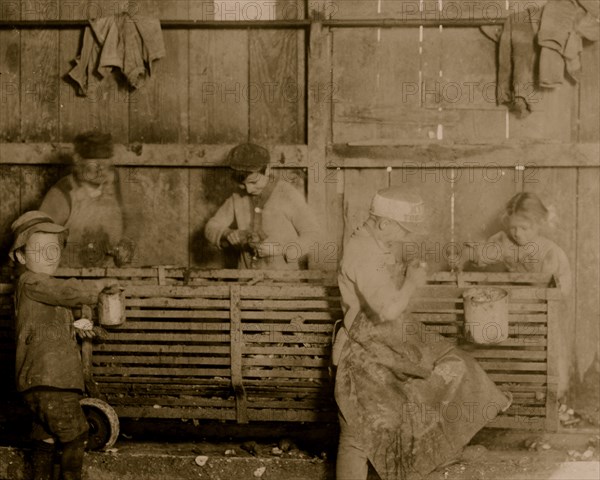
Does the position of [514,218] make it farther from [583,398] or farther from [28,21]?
[28,21]

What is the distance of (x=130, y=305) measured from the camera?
535 centimetres

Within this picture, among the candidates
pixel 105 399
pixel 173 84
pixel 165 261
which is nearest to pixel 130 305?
pixel 105 399

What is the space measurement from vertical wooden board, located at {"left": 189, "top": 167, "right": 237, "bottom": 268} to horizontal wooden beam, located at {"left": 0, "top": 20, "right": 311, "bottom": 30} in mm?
1163

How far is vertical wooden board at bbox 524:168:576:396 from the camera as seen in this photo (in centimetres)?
695

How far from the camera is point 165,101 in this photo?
23.6ft

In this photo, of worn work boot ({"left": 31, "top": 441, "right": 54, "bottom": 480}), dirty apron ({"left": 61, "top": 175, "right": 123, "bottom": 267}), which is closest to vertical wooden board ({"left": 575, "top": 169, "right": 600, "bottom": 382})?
dirty apron ({"left": 61, "top": 175, "right": 123, "bottom": 267})

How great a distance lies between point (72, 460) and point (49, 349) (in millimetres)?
657

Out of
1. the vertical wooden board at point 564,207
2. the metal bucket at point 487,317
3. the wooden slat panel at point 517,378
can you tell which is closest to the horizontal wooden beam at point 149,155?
the vertical wooden board at point 564,207

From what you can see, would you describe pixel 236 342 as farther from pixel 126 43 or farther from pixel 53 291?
pixel 126 43

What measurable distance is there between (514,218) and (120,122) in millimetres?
3282

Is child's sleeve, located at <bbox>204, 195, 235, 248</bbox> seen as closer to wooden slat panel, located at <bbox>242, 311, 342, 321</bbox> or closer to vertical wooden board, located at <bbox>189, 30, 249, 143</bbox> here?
vertical wooden board, located at <bbox>189, 30, 249, 143</bbox>

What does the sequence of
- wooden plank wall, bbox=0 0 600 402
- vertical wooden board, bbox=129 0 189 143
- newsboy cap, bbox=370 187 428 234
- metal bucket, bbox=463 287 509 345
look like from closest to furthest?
newsboy cap, bbox=370 187 428 234
metal bucket, bbox=463 287 509 345
wooden plank wall, bbox=0 0 600 402
vertical wooden board, bbox=129 0 189 143

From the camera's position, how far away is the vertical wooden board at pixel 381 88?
700 centimetres

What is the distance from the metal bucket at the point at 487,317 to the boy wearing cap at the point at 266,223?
1.68 metres
